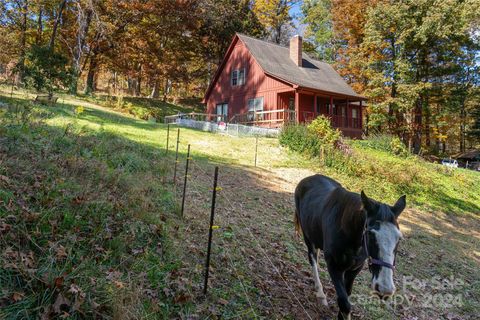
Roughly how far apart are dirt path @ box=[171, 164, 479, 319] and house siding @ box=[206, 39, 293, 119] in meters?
18.4

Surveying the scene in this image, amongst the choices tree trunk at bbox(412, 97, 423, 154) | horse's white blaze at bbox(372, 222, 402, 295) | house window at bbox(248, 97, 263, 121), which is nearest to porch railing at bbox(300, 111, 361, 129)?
house window at bbox(248, 97, 263, 121)

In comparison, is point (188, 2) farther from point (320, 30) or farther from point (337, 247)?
point (337, 247)

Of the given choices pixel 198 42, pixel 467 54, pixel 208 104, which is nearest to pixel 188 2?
pixel 198 42

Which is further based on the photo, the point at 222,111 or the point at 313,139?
the point at 222,111

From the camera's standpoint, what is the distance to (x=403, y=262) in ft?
22.8

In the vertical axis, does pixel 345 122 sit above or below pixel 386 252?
above

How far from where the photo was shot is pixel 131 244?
4.04m

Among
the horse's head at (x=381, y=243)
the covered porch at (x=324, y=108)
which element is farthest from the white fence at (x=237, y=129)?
the horse's head at (x=381, y=243)

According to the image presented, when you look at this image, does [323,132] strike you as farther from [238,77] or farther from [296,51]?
[296,51]

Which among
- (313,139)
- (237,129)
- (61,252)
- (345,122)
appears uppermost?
(345,122)

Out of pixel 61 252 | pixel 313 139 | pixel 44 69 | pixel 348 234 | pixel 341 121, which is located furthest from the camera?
pixel 341 121

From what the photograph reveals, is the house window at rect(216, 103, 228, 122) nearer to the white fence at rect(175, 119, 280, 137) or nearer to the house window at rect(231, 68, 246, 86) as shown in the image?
the house window at rect(231, 68, 246, 86)

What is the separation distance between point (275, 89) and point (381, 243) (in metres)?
24.2

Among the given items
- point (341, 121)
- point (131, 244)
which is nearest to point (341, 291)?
point (131, 244)
